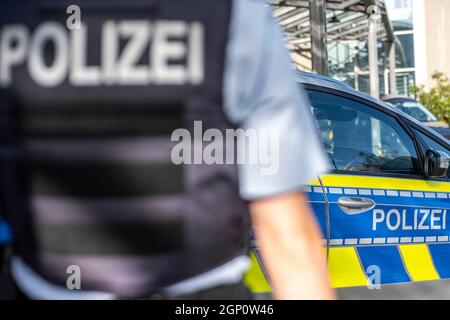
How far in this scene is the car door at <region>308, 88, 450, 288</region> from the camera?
267 cm

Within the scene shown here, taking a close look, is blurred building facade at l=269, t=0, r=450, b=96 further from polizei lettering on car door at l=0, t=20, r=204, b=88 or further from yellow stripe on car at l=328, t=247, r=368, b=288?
polizei lettering on car door at l=0, t=20, r=204, b=88

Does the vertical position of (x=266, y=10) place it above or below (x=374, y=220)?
above

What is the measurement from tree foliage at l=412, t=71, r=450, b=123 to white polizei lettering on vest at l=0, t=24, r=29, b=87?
19.2m

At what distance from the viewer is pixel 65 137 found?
35.9 inches

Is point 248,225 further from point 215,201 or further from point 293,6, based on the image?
point 293,6

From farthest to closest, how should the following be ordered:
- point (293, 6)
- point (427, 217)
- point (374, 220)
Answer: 1. point (293, 6)
2. point (427, 217)
3. point (374, 220)

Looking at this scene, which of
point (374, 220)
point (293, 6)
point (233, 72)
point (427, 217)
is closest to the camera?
point (233, 72)

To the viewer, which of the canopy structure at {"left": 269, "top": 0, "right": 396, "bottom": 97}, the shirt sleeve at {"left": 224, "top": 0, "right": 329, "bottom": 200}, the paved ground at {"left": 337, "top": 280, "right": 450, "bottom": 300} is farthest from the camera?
the canopy structure at {"left": 269, "top": 0, "right": 396, "bottom": 97}

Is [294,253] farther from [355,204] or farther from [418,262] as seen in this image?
[418,262]

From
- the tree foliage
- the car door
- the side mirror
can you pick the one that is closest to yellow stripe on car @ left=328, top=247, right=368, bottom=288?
the car door

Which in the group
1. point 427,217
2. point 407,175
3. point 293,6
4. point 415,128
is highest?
point 293,6

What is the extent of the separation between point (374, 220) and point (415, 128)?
65 centimetres

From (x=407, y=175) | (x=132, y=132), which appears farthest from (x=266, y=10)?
(x=407, y=175)

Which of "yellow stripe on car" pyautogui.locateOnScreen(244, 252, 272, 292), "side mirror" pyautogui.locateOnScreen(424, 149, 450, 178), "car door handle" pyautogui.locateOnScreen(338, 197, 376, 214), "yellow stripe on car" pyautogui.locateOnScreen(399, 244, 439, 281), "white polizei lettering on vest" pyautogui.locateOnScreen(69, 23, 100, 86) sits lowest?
"yellow stripe on car" pyautogui.locateOnScreen(399, 244, 439, 281)
